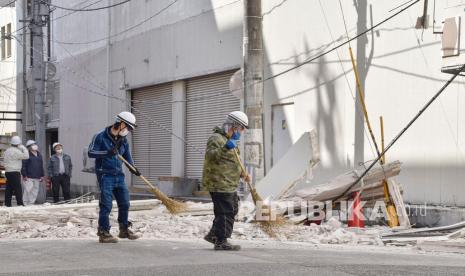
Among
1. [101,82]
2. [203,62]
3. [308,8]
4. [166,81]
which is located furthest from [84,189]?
[308,8]

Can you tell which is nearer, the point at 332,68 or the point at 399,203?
the point at 399,203

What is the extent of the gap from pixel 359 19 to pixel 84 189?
16028 millimetres

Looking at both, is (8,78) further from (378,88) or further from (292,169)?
(378,88)

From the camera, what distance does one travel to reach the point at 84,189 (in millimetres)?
30938

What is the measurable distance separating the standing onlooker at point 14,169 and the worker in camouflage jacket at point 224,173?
1097cm

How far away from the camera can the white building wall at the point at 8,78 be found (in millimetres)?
40406

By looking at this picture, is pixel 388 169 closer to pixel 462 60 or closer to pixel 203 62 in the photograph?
pixel 462 60

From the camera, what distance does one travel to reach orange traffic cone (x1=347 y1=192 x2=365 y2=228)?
14.8m

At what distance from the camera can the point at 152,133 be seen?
26953mm

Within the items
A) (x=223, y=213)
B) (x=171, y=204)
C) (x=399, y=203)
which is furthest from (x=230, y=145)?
(x=399, y=203)

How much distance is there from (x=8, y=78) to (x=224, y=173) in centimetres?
3223

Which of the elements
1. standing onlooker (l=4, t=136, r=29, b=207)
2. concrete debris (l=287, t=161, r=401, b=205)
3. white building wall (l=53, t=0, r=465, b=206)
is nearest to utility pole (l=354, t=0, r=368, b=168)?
white building wall (l=53, t=0, r=465, b=206)

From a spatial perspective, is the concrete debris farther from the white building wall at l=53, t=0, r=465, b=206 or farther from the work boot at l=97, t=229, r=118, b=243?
the work boot at l=97, t=229, r=118, b=243

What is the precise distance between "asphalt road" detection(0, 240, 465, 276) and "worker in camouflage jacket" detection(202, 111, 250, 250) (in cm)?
33
